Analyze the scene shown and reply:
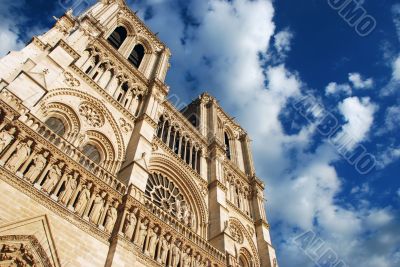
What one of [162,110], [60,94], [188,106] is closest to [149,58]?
[162,110]

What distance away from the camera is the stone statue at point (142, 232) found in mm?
10805

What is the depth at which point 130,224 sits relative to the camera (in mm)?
10859

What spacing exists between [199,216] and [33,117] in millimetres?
9982

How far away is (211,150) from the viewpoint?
22.0 meters

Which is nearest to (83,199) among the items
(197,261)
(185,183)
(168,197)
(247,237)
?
(197,261)

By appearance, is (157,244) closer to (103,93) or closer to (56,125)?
(56,125)

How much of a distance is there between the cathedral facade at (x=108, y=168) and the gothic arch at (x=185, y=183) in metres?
0.05

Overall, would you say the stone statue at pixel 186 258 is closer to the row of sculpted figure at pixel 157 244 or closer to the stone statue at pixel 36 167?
the row of sculpted figure at pixel 157 244

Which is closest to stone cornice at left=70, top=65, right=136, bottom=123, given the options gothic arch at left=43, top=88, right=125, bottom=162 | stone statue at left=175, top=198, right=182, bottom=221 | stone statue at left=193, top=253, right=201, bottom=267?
gothic arch at left=43, top=88, right=125, bottom=162

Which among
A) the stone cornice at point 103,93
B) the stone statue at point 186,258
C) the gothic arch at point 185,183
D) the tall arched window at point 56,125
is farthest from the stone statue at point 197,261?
the tall arched window at point 56,125

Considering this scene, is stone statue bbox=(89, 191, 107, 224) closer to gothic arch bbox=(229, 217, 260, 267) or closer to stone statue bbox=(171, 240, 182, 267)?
stone statue bbox=(171, 240, 182, 267)

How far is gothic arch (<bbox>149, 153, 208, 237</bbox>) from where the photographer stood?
54.9 ft

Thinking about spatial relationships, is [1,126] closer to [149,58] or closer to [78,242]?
[78,242]

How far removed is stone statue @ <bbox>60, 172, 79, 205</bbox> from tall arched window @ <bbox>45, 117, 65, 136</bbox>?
3.10 metres
